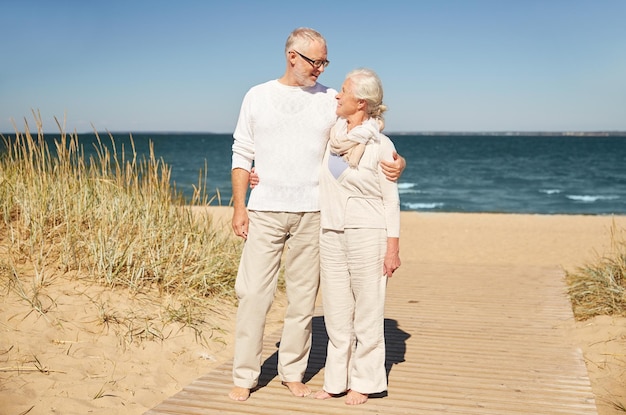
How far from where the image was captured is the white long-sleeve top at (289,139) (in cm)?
321

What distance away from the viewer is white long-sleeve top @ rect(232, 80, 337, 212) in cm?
321

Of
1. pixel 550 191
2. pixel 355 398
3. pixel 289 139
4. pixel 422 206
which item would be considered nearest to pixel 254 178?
pixel 289 139

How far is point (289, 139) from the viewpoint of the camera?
321 cm

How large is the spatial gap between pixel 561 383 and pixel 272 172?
1.94 meters

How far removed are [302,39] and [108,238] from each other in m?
2.62

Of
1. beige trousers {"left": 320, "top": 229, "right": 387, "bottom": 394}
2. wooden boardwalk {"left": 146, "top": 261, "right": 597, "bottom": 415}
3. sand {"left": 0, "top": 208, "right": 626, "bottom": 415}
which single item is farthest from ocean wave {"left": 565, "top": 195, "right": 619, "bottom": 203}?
beige trousers {"left": 320, "top": 229, "right": 387, "bottom": 394}

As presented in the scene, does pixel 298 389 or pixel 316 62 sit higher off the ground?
pixel 316 62

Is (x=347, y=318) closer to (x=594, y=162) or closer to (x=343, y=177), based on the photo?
(x=343, y=177)

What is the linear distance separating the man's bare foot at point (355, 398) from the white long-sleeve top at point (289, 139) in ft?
2.98

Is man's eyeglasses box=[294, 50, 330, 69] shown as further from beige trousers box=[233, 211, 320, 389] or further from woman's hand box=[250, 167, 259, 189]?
beige trousers box=[233, 211, 320, 389]

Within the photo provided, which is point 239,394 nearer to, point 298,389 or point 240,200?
point 298,389

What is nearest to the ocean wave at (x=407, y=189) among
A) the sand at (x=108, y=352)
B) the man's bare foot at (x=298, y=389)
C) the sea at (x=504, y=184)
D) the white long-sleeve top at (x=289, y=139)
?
the sea at (x=504, y=184)

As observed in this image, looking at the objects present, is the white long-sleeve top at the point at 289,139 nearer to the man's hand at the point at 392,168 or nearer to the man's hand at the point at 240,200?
the man's hand at the point at 240,200

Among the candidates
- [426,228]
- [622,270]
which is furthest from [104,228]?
[426,228]
